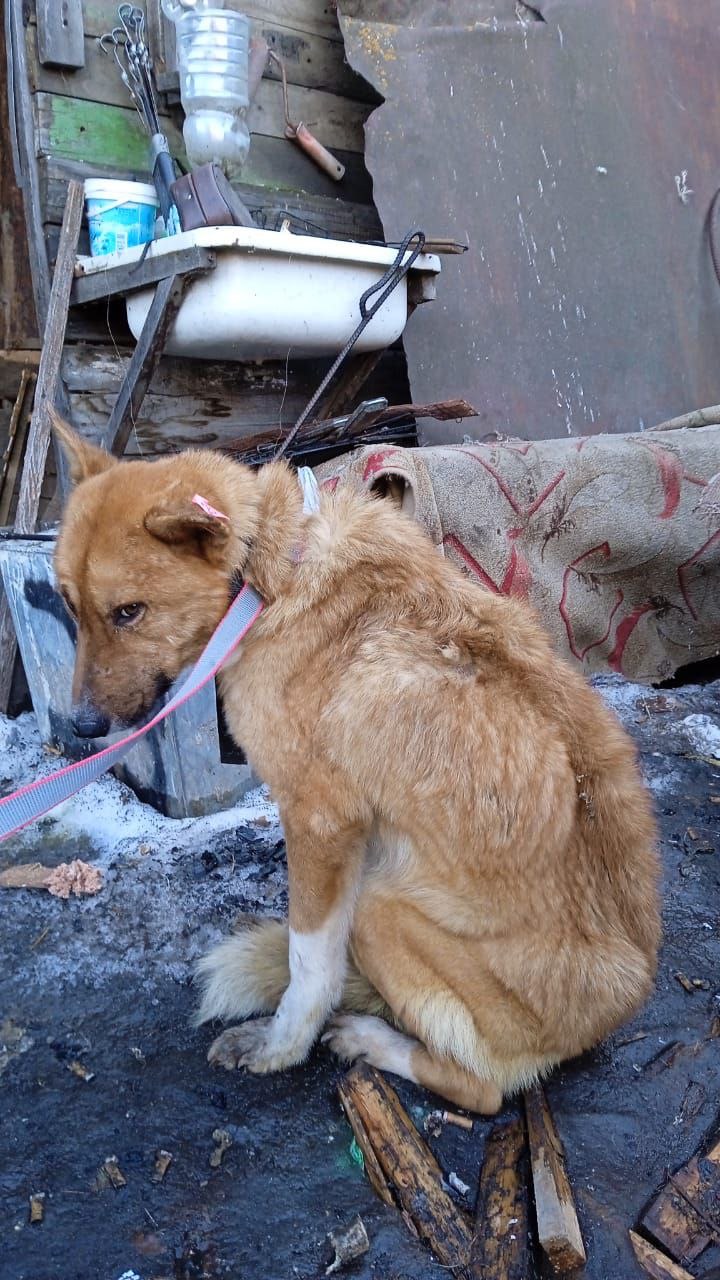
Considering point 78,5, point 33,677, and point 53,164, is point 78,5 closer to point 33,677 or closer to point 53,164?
point 53,164

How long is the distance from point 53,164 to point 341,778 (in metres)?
3.54

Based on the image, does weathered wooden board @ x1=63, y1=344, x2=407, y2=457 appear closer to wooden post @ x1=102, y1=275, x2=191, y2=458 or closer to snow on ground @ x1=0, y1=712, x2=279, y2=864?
wooden post @ x1=102, y1=275, x2=191, y2=458

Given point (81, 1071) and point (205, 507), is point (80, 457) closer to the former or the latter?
point (205, 507)

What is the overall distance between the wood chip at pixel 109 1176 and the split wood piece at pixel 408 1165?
0.56 metres

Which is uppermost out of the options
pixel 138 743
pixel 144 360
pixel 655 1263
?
pixel 144 360

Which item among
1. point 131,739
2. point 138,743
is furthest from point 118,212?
point 131,739

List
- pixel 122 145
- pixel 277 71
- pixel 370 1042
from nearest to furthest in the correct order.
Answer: pixel 370 1042 → pixel 122 145 → pixel 277 71

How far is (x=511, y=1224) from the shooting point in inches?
77.3

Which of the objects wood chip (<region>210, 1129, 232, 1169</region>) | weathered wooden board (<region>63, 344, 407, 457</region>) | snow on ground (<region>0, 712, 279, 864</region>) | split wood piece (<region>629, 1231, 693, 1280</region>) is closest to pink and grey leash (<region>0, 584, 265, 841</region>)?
wood chip (<region>210, 1129, 232, 1169</region>)

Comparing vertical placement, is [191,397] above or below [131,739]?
above

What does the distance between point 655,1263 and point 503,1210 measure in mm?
327

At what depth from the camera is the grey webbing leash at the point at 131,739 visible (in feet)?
5.77

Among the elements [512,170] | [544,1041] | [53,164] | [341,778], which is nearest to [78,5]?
[53,164]

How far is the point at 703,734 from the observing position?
426 cm
